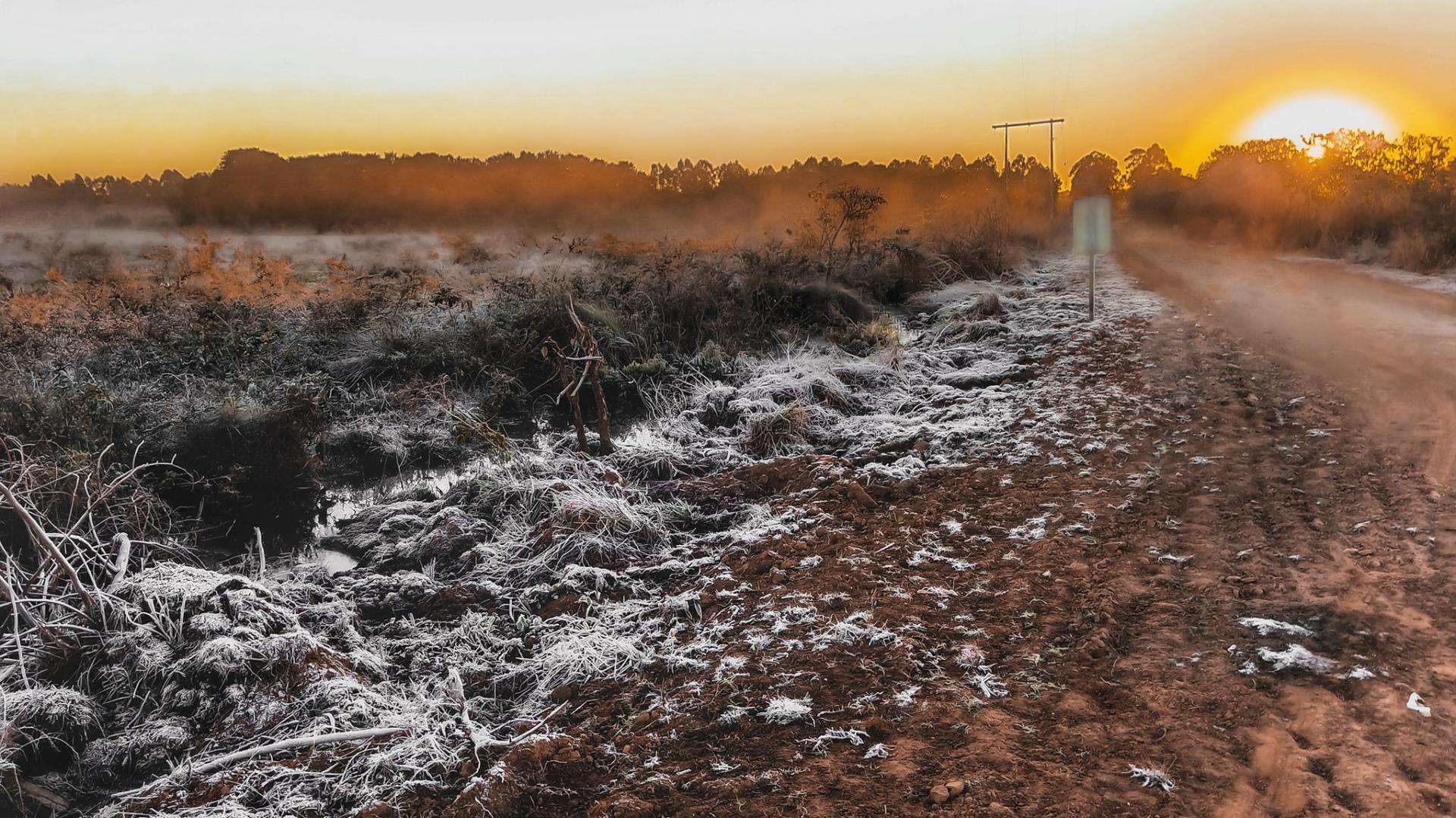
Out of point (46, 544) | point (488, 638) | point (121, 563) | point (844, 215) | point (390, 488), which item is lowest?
point (488, 638)

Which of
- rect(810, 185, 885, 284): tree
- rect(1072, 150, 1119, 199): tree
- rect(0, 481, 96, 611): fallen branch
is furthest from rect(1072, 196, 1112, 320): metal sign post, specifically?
rect(1072, 150, 1119, 199): tree

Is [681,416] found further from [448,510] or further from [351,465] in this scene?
[351,465]

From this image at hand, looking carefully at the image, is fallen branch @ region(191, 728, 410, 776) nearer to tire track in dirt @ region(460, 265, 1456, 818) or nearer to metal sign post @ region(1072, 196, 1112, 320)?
tire track in dirt @ region(460, 265, 1456, 818)

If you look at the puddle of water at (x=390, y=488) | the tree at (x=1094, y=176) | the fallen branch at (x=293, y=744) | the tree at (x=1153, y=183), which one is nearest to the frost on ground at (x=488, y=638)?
the fallen branch at (x=293, y=744)

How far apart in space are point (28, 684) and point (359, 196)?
69.6ft

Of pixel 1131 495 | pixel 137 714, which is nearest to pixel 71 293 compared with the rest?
pixel 137 714

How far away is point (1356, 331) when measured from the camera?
8.87m

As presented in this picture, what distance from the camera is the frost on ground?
329cm

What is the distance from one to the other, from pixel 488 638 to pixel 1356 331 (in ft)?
33.0

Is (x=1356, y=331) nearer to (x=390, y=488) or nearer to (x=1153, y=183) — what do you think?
(x=390, y=488)

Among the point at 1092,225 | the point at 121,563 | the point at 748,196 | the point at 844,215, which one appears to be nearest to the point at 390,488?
the point at 121,563

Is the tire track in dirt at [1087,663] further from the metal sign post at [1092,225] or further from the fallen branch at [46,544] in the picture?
the metal sign post at [1092,225]

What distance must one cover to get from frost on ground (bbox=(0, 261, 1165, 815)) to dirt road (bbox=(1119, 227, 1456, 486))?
2255 mm

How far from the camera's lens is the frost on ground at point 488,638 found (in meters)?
3.29
